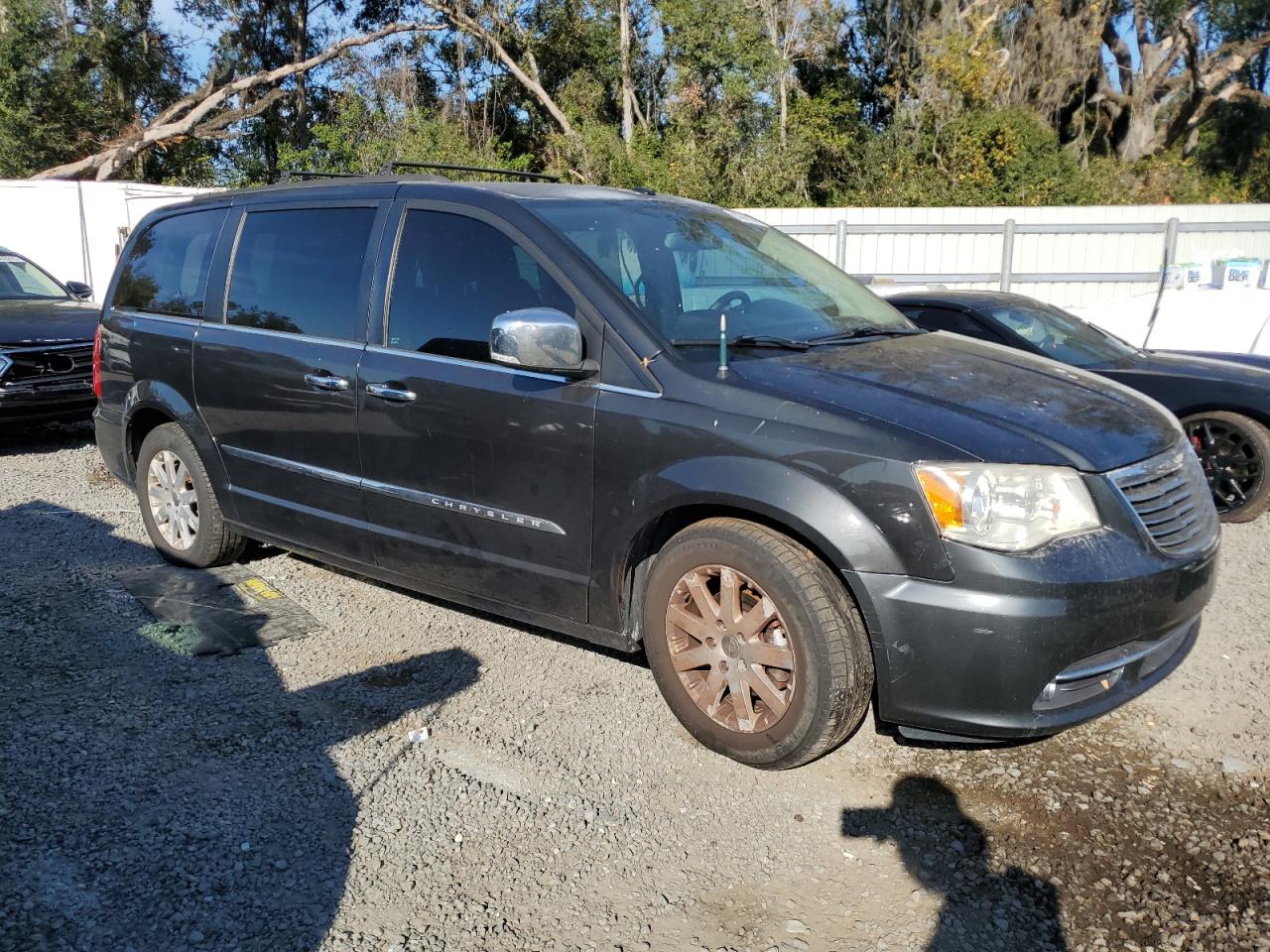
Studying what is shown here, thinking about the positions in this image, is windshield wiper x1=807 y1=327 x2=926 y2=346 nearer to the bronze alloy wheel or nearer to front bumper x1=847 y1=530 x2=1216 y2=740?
the bronze alloy wheel

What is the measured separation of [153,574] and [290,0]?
29536 millimetres

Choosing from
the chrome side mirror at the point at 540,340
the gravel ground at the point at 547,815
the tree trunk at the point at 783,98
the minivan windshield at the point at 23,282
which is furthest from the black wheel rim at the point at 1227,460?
the tree trunk at the point at 783,98

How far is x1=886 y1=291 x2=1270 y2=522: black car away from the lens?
20.9ft

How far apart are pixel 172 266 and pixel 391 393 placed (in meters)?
2.03

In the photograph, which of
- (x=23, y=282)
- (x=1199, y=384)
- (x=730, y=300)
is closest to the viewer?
(x=730, y=300)

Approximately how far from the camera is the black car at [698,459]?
2.98 m

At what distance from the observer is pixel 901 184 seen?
23953 mm

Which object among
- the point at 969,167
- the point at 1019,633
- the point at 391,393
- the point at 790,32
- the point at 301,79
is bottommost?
the point at 1019,633

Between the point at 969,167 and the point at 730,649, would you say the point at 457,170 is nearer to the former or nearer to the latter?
the point at 730,649

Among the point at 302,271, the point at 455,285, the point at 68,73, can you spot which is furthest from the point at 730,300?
the point at 68,73

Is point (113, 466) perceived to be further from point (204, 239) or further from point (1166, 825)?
point (1166, 825)

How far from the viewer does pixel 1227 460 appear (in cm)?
648

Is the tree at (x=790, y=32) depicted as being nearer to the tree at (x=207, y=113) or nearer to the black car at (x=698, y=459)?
the tree at (x=207, y=113)

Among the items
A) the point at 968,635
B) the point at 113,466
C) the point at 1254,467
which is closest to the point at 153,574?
the point at 113,466
